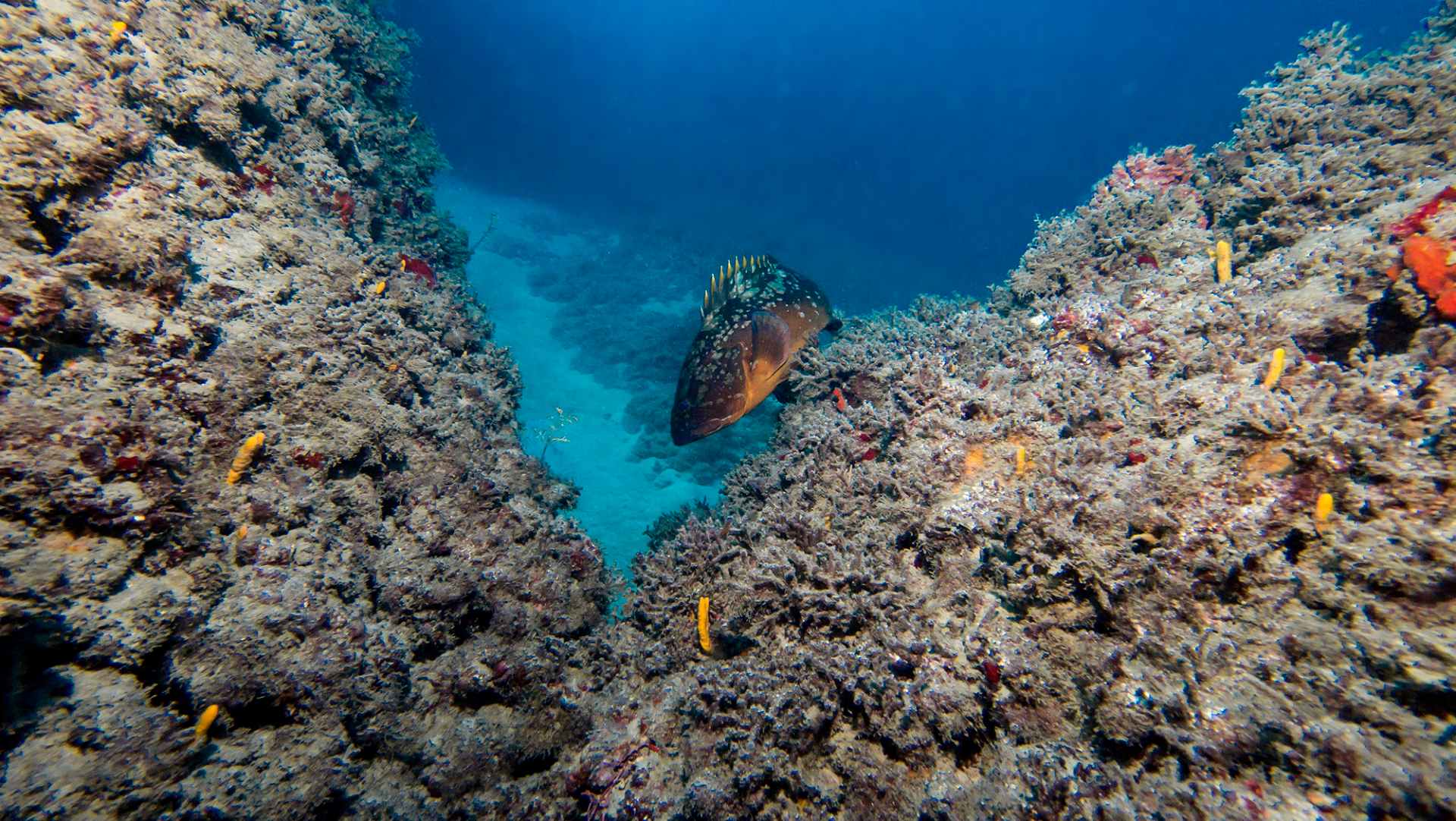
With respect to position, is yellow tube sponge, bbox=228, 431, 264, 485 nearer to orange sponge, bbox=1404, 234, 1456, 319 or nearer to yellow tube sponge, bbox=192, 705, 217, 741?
yellow tube sponge, bbox=192, 705, 217, 741

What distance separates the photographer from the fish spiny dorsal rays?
645 centimetres

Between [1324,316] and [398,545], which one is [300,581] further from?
[1324,316]

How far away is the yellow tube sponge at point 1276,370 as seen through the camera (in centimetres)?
247

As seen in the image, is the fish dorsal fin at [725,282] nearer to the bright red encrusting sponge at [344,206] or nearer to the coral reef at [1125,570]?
the coral reef at [1125,570]

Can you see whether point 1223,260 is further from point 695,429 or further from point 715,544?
point 695,429

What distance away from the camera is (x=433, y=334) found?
4.68 meters

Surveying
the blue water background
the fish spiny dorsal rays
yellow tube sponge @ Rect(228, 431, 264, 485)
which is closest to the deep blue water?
the blue water background

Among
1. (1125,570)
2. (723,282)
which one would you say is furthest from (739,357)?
(1125,570)

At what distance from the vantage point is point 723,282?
21.6ft

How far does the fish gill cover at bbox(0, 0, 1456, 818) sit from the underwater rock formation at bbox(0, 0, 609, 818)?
0.02 m

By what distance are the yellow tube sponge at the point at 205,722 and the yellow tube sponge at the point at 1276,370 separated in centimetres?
492

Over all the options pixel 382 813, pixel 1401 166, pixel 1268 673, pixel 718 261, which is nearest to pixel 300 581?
pixel 382 813

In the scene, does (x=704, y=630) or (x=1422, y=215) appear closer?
(x=1422, y=215)

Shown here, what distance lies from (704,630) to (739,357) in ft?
9.16
